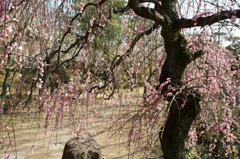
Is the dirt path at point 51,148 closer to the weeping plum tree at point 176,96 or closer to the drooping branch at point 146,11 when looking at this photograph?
the weeping plum tree at point 176,96

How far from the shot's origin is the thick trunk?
2.42 meters

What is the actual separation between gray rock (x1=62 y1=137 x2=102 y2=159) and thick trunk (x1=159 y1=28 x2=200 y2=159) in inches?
63.9

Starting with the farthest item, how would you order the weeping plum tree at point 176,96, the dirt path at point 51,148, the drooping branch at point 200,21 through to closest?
the dirt path at point 51,148, the weeping plum tree at point 176,96, the drooping branch at point 200,21

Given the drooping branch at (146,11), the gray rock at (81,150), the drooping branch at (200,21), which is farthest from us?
the gray rock at (81,150)

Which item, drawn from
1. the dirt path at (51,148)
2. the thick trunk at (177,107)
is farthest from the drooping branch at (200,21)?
the dirt path at (51,148)

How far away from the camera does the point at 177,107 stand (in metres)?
2.46

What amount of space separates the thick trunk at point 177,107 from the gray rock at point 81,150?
1623mm

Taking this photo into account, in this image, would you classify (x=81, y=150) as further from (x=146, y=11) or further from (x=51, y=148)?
(x=146, y=11)

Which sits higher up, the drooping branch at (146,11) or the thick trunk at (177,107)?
the drooping branch at (146,11)

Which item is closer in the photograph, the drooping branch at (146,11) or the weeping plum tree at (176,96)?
the drooping branch at (146,11)

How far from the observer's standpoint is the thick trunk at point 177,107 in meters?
2.42

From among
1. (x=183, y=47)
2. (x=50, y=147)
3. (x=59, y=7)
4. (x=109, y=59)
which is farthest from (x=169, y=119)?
(x=109, y=59)

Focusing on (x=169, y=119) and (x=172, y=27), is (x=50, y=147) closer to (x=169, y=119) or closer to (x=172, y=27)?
(x=169, y=119)

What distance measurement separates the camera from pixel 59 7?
2359mm
